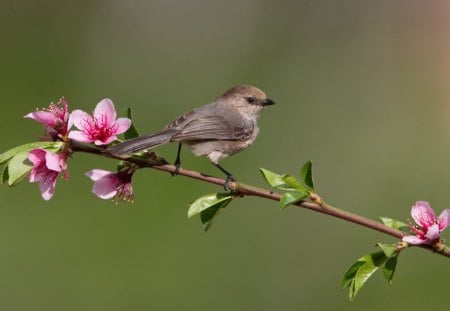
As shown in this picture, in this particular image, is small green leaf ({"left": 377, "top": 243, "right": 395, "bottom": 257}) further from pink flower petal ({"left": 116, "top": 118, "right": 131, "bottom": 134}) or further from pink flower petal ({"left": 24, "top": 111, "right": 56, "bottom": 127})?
pink flower petal ({"left": 24, "top": 111, "right": 56, "bottom": 127})

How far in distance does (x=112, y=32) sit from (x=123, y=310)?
371cm

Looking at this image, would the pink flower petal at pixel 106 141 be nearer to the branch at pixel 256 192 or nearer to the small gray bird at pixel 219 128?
the branch at pixel 256 192

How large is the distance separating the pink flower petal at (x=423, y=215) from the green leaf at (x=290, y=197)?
0.22m

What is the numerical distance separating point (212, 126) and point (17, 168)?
131 centimetres

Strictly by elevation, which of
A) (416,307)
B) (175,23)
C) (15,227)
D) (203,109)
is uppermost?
(175,23)

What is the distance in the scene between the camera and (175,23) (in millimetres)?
7895

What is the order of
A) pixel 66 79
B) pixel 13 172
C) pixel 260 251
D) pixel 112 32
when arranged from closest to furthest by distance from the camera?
pixel 13 172, pixel 260 251, pixel 66 79, pixel 112 32

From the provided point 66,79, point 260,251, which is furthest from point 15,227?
point 66,79

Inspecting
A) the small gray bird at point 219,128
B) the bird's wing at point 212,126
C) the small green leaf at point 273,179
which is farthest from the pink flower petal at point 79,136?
the bird's wing at point 212,126

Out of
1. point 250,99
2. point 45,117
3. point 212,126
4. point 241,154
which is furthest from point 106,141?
point 241,154

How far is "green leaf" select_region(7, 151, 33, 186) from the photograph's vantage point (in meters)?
1.80

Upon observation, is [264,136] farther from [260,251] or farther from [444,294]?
[444,294]

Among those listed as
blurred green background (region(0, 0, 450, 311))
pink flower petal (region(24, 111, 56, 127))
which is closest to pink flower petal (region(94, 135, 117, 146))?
pink flower petal (region(24, 111, 56, 127))

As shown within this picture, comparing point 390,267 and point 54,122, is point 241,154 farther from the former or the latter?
point 390,267
